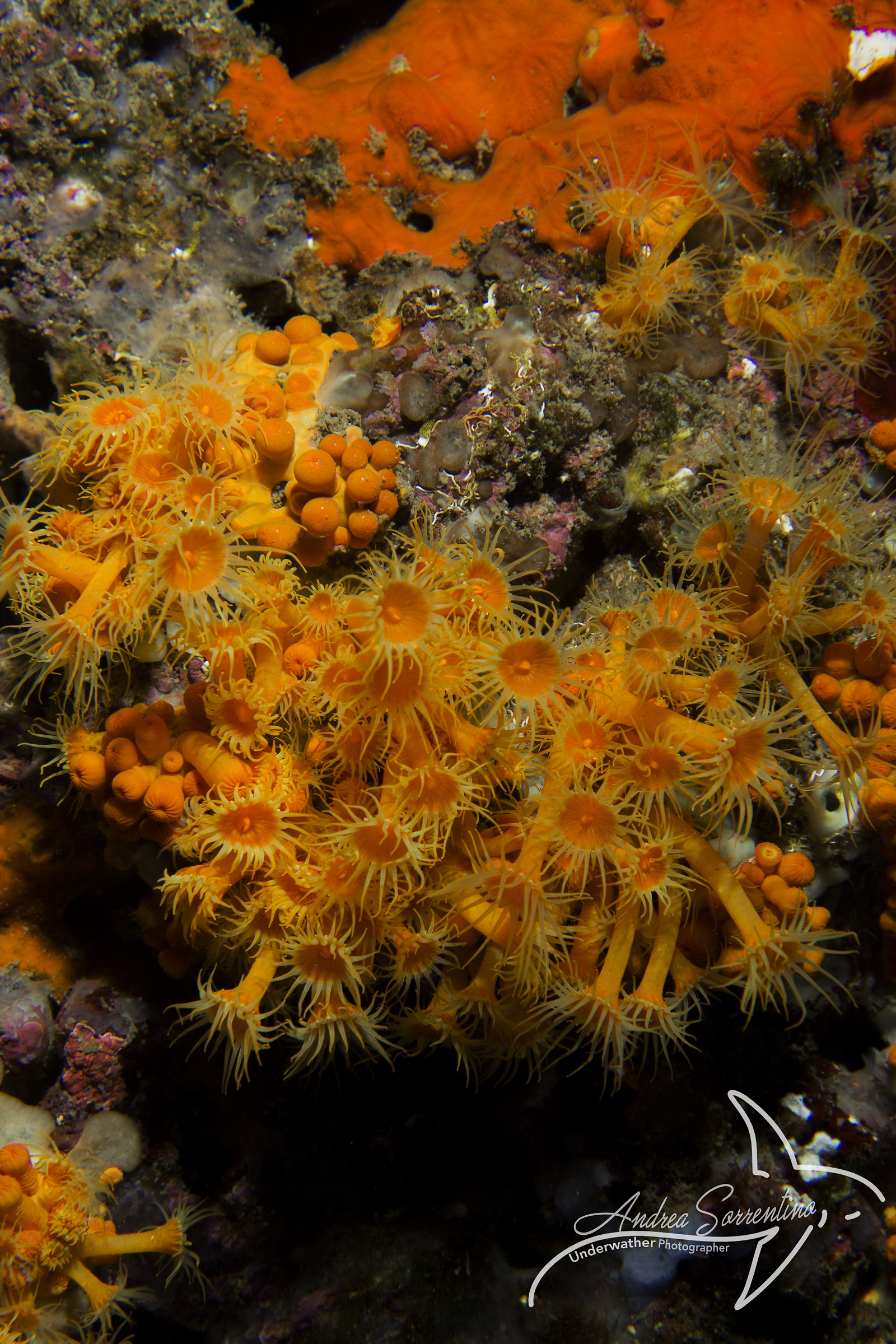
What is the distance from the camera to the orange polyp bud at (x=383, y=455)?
301cm

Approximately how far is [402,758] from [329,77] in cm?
460

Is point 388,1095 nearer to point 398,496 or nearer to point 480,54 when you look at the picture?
point 398,496

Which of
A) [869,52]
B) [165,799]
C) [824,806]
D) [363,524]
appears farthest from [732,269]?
[165,799]

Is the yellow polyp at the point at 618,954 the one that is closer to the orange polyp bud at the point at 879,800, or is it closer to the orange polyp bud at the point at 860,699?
the orange polyp bud at the point at 879,800

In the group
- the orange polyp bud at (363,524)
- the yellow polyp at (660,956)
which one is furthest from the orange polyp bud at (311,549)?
the yellow polyp at (660,956)

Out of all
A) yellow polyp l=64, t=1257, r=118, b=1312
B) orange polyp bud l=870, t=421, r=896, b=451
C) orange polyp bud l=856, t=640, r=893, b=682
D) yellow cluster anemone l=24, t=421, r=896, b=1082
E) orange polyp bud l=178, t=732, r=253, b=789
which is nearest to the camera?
yellow cluster anemone l=24, t=421, r=896, b=1082

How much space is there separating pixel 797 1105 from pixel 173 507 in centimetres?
394

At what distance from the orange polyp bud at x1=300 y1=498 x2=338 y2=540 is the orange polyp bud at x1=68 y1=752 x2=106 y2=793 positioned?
121 centimetres

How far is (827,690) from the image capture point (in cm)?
304

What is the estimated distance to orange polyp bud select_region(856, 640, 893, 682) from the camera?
298 cm

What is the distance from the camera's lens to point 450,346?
126 inches

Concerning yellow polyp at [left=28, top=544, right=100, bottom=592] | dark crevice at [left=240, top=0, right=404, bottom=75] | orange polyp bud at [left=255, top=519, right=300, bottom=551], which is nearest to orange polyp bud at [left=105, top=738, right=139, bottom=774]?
yellow polyp at [left=28, top=544, right=100, bottom=592]

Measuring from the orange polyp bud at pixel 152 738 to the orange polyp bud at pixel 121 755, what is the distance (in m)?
0.04

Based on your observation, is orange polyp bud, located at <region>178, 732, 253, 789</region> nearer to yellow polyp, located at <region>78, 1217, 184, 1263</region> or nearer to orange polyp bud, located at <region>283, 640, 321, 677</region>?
orange polyp bud, located at <region>283, 640, 321, 677</region>
